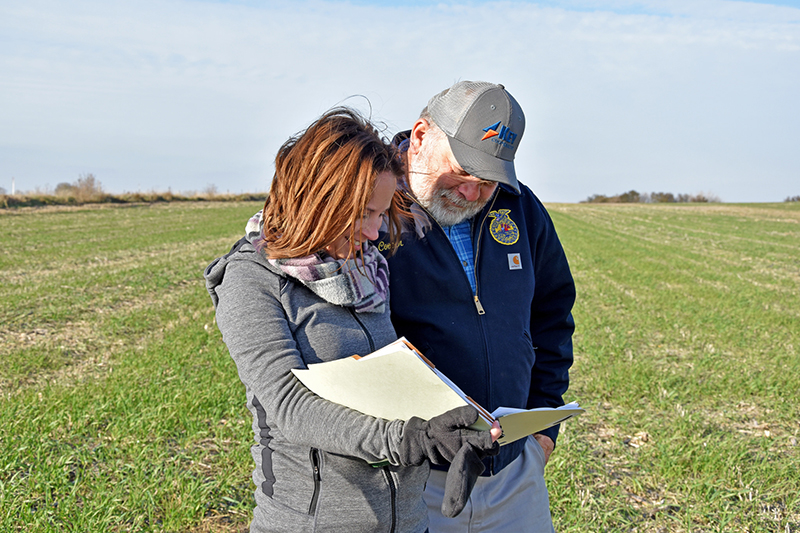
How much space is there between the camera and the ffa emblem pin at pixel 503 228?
8.21 feet

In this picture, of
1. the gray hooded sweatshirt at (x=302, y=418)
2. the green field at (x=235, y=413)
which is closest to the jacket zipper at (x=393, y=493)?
the gray hooded sweatshirt at (x=302, y=418)

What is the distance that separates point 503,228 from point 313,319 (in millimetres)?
1104

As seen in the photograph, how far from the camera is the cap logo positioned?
238 cm

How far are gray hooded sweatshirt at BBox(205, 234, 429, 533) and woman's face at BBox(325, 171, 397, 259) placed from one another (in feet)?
0.52

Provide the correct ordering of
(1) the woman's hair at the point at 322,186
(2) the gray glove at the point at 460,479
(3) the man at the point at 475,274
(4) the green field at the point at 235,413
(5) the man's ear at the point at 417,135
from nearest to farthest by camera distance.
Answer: (2) the gray glove at the point at 460,479 → (1) the woman's hair at the point at 322,186 → (3) the man at the point at 475,274 → (5) the man's ear at the point at 417,135 → (4) the green field at the point at 235,413

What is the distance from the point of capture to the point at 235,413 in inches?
209

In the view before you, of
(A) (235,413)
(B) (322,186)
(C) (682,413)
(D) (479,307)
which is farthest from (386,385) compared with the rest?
(C) (682,413)

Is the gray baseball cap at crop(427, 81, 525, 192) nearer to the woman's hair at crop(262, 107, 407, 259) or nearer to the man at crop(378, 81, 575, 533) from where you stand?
the man at crop(378, 81, 575, 533)

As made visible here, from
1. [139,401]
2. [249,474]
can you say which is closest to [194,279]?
[139,401]

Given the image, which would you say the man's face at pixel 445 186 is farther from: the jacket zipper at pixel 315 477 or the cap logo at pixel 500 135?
the jacket zipper at pixel 315 477

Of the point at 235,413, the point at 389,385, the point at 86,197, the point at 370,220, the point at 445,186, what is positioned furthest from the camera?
the point at 86,197

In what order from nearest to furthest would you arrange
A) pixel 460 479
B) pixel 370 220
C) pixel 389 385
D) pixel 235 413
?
pixel 460 479, pixel 389 385, pixel 370 220, pixel 235 413

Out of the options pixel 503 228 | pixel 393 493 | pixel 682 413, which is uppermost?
pixel 503 228

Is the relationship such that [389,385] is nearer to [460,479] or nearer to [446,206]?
[460,479]
